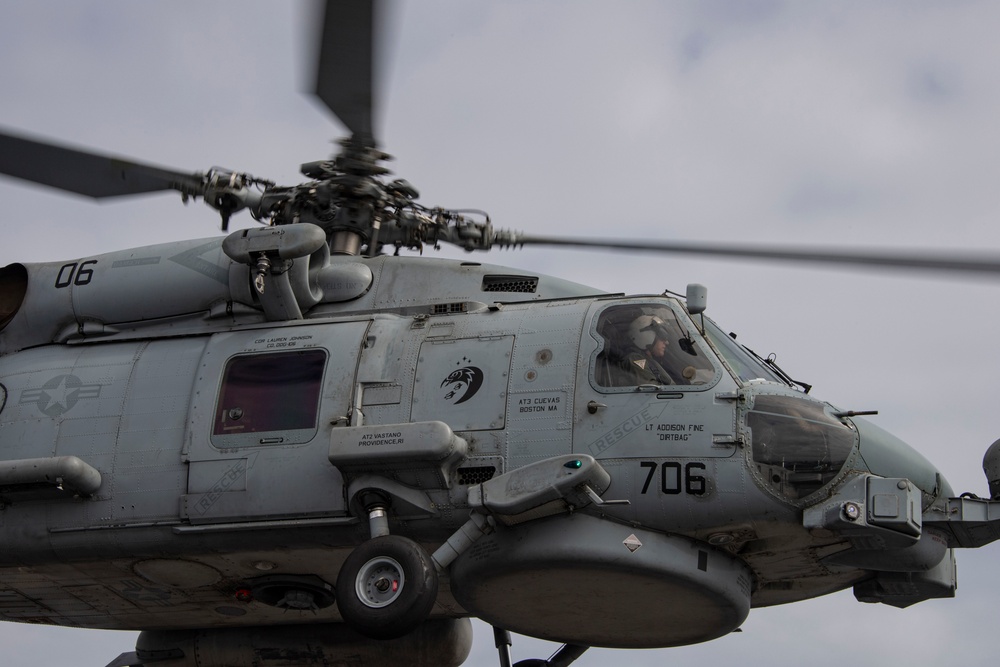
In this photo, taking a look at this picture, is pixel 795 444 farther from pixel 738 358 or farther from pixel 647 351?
pixel 647 351

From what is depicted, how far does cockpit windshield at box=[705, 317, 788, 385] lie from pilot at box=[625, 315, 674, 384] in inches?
15.6

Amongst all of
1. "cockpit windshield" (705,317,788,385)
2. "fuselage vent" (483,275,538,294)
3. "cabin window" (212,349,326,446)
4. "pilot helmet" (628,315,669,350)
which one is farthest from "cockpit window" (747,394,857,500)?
"cabin window" (212,349,326,446)

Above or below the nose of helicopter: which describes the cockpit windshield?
above

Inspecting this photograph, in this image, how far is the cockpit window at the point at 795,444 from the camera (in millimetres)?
10211

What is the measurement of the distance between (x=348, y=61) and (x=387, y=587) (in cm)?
371

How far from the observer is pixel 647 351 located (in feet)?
35.8

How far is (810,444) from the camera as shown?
1034 centimetres

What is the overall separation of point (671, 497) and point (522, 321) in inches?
80.1

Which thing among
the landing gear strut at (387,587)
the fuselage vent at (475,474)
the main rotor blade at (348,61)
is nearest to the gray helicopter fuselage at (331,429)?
the fuselage vent at (475,474)

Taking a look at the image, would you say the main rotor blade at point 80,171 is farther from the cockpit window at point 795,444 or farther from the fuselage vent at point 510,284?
the cockpit window at point 795,444

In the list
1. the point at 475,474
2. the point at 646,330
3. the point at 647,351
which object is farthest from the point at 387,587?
the point at 646,330

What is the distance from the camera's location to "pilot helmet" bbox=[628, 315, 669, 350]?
10969 millimetres

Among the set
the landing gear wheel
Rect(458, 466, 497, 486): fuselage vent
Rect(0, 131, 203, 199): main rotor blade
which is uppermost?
Rect(0, 131, 203, 199): main rotor blade

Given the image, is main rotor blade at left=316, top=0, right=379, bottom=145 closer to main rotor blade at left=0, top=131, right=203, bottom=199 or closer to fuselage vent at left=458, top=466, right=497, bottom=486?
main rotor blade at left=0, top=131, right=203, bottom=199
